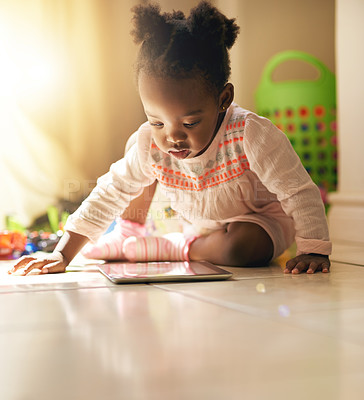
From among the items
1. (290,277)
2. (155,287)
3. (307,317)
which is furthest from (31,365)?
(290,277)

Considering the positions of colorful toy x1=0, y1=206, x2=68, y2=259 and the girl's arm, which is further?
colorful toy x1=0, y1=206, x2=68, y2=259

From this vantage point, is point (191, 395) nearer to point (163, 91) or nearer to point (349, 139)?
point (163, 91)

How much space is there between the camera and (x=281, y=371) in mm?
404

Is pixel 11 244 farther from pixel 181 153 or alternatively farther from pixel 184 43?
pixel 184 43

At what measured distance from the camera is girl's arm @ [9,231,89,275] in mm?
999

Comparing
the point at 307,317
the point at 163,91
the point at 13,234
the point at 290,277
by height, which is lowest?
the point at 13,234

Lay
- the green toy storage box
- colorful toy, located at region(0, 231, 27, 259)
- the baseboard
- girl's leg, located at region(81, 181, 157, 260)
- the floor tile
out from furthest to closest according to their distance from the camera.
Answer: the green toy storage box
the baseboard
colorful toy, located at region(0, 231, 27, 259)
girl's leg, located at region(81, 181, 157, 260)
the floor tile

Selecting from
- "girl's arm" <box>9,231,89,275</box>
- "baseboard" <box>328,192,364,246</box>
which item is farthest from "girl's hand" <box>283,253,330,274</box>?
"baseboard" <box>328,192,364,246</box>

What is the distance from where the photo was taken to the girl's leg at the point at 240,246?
1103 mm

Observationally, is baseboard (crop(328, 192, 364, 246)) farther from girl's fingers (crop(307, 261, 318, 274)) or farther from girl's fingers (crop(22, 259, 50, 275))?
girl's fingers (crop(22, 259, 50, 275))

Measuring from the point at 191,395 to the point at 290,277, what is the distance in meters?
0.57

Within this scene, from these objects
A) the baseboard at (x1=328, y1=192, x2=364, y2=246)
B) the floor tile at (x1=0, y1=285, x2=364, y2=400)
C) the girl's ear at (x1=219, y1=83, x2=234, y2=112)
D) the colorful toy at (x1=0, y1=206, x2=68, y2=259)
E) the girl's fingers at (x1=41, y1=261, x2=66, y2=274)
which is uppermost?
the girl's ear at (x1=219, y1=83, x2=234, y2=112)

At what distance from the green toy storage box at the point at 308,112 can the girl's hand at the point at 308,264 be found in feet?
3.29

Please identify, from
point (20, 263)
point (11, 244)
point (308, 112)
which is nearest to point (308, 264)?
point (20, 263)
